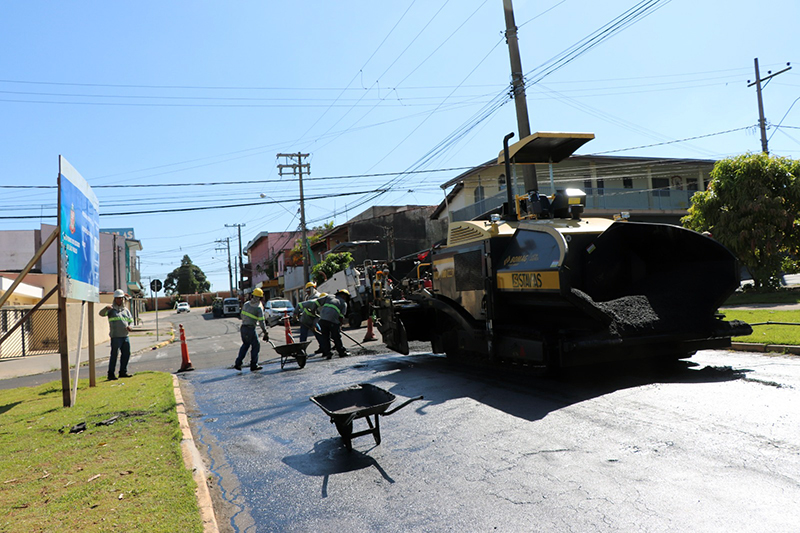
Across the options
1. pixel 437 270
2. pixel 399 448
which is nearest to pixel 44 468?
pixel 399 448

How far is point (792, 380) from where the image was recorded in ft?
21.7

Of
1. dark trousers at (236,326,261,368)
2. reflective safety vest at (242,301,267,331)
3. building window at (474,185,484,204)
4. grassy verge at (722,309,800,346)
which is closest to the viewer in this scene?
grassy verge at (722,309,800,346)

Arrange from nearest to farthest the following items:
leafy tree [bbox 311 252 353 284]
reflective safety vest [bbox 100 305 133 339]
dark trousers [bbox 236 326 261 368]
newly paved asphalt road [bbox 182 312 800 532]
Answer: newly paved asphalt road [bbox 182 312 800 532] < reflective safety vest [bbox 100 305 133 339] < dark trousers [bbox 236 326 261 368] < leafy tree [bbox 311 252 353 284]

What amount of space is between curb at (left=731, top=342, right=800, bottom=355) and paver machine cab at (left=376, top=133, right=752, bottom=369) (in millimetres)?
1587

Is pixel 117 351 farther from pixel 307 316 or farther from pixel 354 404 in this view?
pixel 354 404

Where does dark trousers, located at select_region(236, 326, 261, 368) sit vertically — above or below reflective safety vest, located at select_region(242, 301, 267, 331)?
below

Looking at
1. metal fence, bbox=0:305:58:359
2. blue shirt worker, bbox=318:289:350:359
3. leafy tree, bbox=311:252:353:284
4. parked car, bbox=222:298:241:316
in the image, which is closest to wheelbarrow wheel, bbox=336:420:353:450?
blue shirt worker, bbox=318:289:350:359

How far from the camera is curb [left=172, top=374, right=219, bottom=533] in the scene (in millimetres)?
3796

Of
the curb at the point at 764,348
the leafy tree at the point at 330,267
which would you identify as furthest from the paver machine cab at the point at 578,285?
the leafy tree at the point at 330,267

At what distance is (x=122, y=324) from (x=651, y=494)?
10.4 meters

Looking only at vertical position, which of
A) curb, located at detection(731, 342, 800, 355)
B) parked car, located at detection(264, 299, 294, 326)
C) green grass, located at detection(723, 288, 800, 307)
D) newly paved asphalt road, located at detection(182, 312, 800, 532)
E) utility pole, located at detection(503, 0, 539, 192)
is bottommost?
newly paved asphalt road, located at detection(182, 312, 800, 532)

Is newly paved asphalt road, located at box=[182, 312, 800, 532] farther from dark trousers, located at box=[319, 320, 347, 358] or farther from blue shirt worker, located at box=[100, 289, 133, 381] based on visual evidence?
dark trousers, located at box=[319, 320, 347, 358]

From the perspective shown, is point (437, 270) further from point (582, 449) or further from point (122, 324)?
point (122, 324)

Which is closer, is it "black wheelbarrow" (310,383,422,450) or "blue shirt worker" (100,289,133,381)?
"black wheelbarrow" (310,383,422,450)
